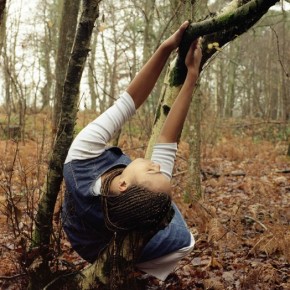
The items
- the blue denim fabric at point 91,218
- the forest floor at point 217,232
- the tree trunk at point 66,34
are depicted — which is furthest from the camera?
the tree trunk at point 66,34

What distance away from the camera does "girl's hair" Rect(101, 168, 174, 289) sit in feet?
6.06

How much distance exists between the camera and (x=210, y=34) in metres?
2.39

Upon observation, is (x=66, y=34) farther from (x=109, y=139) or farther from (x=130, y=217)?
(x=130, y=217)

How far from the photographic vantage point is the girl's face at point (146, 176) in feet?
6.11

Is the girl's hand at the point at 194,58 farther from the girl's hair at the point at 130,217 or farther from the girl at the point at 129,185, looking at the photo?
the girl's hair at the point at 130,217

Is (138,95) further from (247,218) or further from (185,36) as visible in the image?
(247,218)

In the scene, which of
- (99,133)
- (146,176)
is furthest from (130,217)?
(99,133)

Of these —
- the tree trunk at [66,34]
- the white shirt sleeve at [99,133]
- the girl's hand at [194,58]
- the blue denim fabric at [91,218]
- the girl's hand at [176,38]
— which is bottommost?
the blue denim fabric at [91,218]

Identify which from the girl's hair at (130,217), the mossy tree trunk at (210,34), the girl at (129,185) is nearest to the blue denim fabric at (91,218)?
the girl at (129,185)

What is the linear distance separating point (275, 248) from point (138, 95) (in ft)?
7.02

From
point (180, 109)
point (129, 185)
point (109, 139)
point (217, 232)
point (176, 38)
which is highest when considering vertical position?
point (176, 38)

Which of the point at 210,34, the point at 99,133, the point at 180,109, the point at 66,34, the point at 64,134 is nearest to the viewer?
the point at 180,109

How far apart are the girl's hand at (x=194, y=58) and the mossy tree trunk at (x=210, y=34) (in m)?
0.03

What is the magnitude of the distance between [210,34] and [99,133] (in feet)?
3.17
